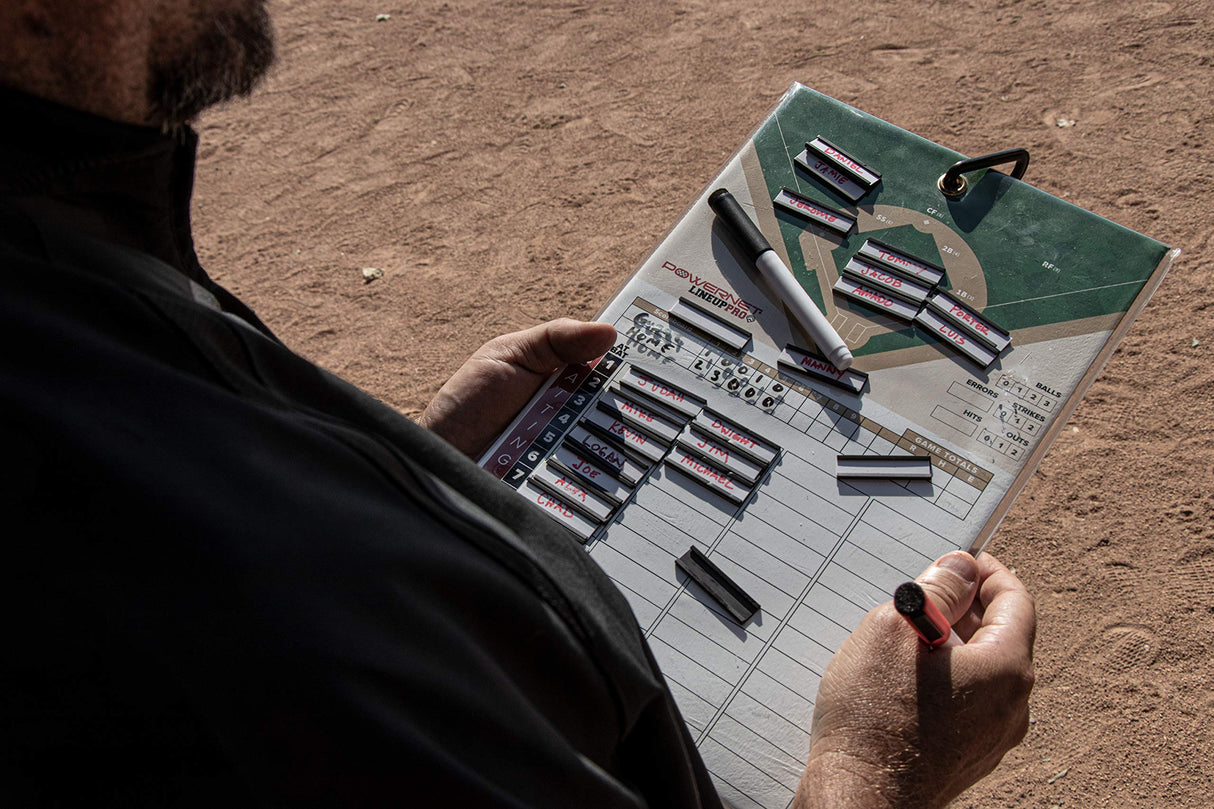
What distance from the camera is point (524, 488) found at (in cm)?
→ 117

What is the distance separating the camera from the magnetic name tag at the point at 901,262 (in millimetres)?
1254

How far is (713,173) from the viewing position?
3189 millimetres

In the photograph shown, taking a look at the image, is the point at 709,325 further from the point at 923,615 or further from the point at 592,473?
the point at 923,615

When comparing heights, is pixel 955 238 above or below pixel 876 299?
above

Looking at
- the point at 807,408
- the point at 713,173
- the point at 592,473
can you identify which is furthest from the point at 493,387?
the point at 713,173

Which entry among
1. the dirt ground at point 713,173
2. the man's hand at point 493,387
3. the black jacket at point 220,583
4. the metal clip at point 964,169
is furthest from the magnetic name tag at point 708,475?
the dirt ground at point 713,173

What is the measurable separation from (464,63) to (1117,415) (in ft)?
9.62

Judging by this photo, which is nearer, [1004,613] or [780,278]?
[1004,613]

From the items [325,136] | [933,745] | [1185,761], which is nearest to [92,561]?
[933,745]

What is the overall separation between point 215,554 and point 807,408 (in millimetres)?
843

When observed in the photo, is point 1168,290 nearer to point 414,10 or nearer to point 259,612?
point 259,612

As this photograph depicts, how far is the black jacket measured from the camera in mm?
500

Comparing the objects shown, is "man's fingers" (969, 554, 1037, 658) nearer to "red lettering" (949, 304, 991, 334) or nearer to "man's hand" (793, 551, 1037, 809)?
"man's hand" (793, 551, 1037, 809)

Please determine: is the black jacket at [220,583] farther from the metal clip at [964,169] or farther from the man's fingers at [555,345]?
the metal clip at [964,169]
